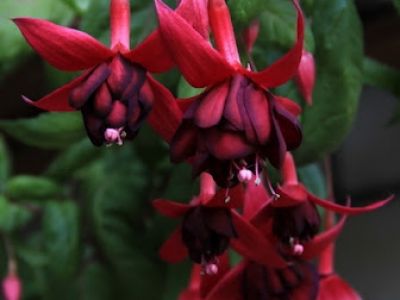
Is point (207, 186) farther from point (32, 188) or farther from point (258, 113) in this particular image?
point (32, 188)

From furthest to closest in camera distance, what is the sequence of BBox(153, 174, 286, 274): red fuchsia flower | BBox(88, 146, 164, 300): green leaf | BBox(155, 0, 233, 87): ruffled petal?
BBox(88, 146, 164, 300): green leaf → BBox(153, 174, 286, 274): red fuchsia flower → BBox(155, 0, 233, 87): ruffled petal

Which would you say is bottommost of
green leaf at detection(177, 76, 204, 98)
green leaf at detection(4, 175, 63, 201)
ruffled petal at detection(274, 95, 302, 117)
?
green leaf at detection(4, 175, 63, 201)

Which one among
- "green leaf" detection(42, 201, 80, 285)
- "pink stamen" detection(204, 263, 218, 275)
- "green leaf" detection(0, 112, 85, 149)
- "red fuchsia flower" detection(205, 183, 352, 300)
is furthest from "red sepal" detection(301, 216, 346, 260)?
"green leaf" detection(42, 201, 80, 285)

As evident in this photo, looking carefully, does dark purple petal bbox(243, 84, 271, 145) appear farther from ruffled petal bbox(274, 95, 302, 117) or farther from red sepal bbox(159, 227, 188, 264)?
red sepal bbox(159, 227, 188, 264)

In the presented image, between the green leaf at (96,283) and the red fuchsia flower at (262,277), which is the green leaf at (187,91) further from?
the green leaf at (96,283)

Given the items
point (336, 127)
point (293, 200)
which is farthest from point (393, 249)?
point (293, 200)

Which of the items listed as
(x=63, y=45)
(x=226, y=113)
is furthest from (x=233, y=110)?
(x=63, y=45)

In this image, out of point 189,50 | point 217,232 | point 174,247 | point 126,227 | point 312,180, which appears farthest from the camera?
point 126,227

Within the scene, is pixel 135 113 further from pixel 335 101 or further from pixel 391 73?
pixel 391 73
